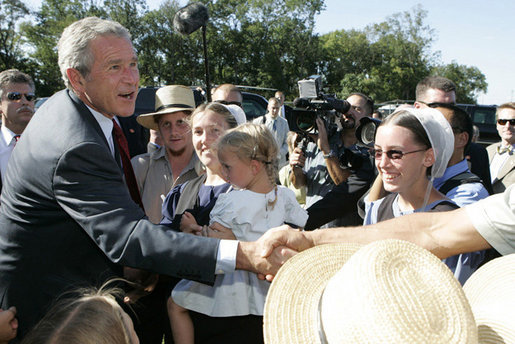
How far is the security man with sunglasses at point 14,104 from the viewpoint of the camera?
4253 millimetres

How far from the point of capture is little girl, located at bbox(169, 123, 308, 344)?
2.34 m

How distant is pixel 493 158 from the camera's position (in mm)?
5535

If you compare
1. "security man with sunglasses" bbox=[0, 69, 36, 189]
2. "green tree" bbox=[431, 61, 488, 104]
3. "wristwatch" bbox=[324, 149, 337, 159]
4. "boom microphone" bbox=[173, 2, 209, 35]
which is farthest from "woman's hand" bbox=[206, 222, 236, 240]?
"green tree" bbox=[431, 61, 488, 104]

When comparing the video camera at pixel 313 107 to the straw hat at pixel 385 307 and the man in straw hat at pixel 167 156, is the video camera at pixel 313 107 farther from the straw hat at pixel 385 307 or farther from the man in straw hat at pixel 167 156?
the straw hat at pixel 385 307

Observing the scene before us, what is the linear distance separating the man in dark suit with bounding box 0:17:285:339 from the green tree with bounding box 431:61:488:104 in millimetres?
74623

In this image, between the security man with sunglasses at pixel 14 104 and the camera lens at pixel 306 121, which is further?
the security man with sunglasses at pixel 14 104

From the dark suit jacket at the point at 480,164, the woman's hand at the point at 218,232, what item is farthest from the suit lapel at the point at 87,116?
the dark suit jacket at the point at 480,164

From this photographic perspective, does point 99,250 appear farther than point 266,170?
No

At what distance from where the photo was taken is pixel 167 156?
11.7ft

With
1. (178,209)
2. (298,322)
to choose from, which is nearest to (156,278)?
(178,209)

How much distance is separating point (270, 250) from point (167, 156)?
67.6 inches

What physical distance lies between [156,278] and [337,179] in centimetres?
183

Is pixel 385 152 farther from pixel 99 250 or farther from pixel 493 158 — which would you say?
pixel 493 158

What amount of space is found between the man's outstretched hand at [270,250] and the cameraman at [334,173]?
4.05 ft
